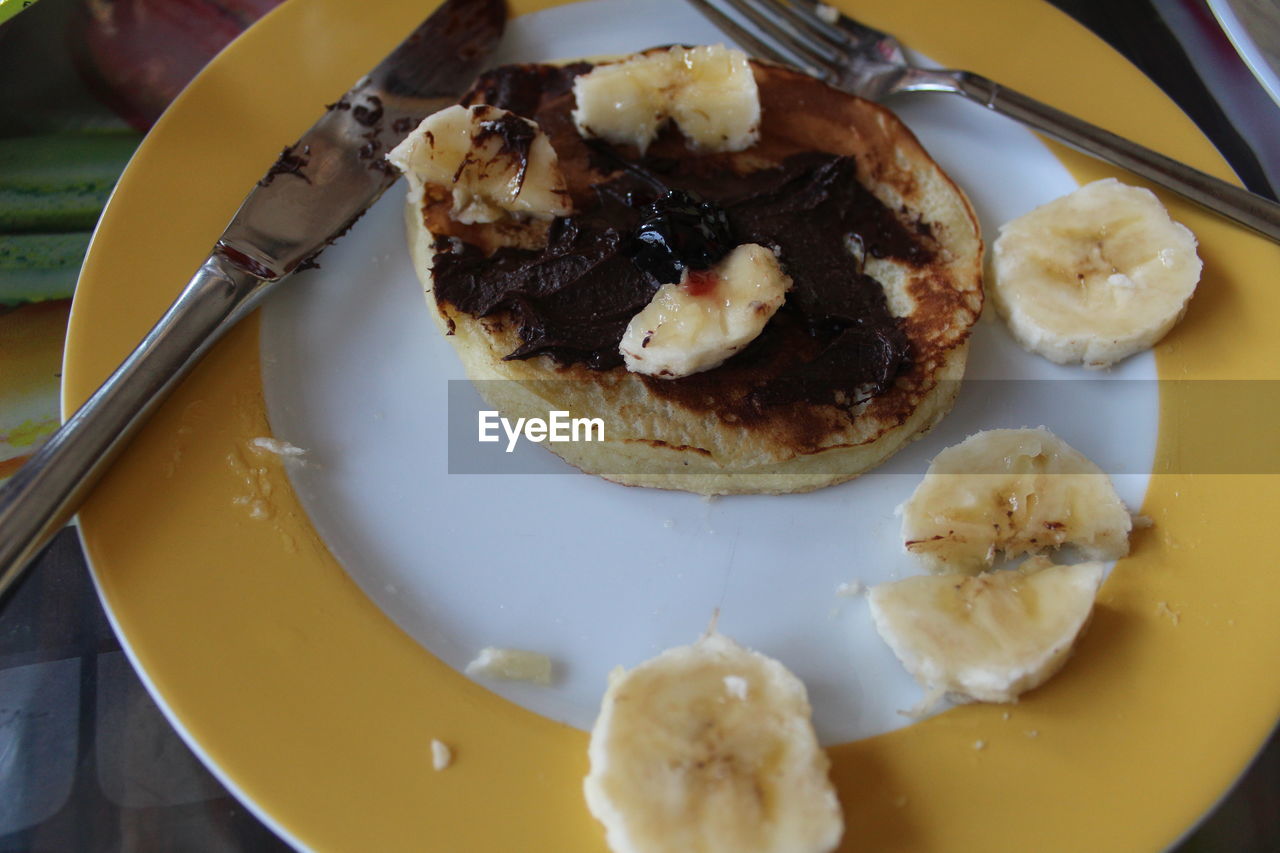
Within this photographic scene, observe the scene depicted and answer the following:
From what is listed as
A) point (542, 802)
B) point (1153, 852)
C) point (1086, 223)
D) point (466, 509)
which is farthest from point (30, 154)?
point (1153, 852)

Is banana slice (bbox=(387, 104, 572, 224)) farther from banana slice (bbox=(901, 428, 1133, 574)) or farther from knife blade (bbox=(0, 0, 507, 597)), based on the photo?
banana slice (bbox=(901, 428, 1133, 574))

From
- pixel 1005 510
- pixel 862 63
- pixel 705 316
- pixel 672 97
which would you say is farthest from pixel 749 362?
pixel 862 63

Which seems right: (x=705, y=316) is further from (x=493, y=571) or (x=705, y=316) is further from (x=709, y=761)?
(x=709, y=761)

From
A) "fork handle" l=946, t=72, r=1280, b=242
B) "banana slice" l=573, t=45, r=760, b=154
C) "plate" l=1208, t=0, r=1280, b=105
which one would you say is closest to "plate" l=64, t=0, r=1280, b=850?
"fork handle" l=946, t=72, r=1280, b=242

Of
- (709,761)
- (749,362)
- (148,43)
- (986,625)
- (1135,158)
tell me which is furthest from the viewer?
(148,43)

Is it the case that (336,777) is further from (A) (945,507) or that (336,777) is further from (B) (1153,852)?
(B) (1153,852)

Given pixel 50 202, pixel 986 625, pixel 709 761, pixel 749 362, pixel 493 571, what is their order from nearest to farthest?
pixel 709 761 < pixel 986 625 < pixel 493 571 < pixel 749 362 < pixel 50 202

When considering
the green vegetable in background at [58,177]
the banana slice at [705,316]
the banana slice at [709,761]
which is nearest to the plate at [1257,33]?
the banana slice at [705,316]
